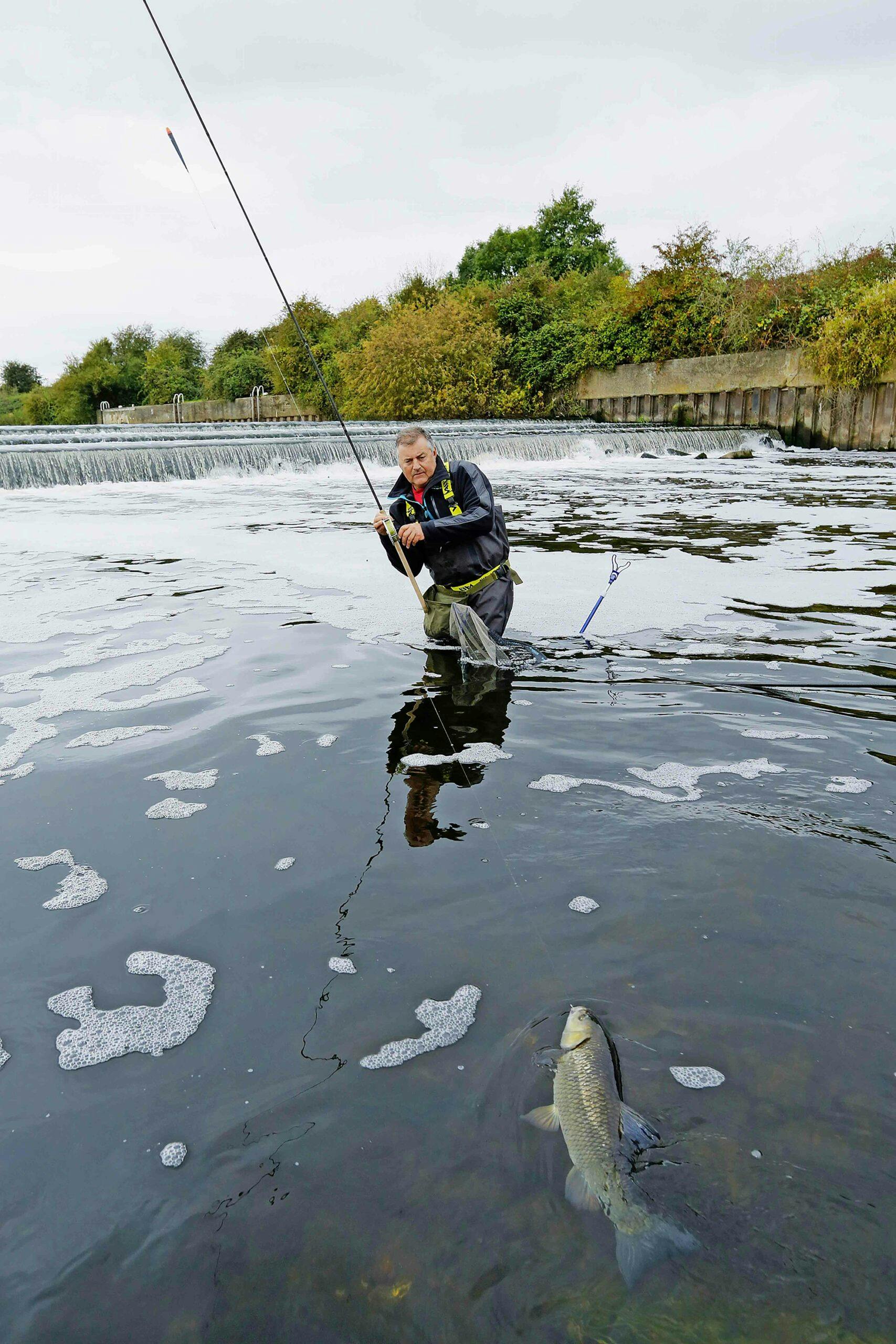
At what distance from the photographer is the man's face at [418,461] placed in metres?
5.22

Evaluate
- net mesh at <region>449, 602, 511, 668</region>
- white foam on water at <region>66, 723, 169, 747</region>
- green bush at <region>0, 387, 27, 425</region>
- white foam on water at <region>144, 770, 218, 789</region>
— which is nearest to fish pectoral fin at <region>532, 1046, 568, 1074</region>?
white foam on water at <region>144, 770, 218, 789</region>

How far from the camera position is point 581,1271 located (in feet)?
5.17

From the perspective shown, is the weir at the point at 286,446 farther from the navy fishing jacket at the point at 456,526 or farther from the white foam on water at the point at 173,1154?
the white foam on water at the point at 173,1154

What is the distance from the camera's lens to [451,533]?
5.31m

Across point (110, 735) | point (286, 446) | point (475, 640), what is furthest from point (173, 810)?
point (286, 446)

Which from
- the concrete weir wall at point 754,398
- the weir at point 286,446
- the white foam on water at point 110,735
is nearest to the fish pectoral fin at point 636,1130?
the white foam on water at point 110,735

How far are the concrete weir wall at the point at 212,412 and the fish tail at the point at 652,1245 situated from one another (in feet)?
131

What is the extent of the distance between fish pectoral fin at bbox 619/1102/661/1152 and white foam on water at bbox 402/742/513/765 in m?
2.06

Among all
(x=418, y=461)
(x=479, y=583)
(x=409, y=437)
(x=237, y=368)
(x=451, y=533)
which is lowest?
(x=479, y=583)

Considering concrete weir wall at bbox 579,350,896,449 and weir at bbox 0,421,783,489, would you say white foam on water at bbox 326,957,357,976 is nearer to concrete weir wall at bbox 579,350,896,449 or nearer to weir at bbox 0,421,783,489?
weir at bbox 0,421,783,489

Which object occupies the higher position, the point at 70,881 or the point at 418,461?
the point at 418,461

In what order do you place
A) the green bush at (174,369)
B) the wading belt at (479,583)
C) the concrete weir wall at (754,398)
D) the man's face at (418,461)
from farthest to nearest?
the green bush at (174,369) → the concrete weir wall at (754,398) → the wading belt at (479,583) → the man's face at (418,461)

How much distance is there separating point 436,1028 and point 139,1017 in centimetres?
79

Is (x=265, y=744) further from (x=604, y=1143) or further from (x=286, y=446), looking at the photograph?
(x=286, y=446)
